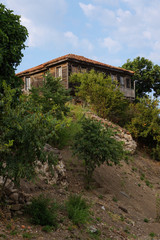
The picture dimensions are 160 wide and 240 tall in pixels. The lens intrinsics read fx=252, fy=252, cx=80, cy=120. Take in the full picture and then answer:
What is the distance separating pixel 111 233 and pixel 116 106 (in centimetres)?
1301

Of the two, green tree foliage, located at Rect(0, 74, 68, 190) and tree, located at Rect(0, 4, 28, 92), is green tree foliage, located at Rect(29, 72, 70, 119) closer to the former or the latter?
tree, located at Rect(0, 4, 28, 92)

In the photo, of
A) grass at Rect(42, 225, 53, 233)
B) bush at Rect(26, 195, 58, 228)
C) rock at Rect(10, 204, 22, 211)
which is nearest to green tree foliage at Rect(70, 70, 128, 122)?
bush at Rect(26, 195, 58, 228)

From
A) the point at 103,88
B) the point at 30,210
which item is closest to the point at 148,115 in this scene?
the point at 103,88

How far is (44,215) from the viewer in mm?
6887

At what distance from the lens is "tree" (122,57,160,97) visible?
118 ft

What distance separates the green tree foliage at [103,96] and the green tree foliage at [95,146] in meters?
8.41

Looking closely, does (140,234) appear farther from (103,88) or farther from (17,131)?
(103,88)

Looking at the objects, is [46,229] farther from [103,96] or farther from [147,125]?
[147,125]

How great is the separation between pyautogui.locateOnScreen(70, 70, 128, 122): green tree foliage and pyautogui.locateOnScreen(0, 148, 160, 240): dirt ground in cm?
455

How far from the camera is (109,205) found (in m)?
10.1

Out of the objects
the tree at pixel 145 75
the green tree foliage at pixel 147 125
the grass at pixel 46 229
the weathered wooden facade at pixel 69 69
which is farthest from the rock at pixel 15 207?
the tree at pixel 145 75

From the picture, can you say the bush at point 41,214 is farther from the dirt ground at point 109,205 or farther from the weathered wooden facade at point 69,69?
the weathered wooden facade at point 69,69

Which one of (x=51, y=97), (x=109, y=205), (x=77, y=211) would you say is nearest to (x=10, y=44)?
(x=51, y=97)

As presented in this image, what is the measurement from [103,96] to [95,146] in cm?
953
